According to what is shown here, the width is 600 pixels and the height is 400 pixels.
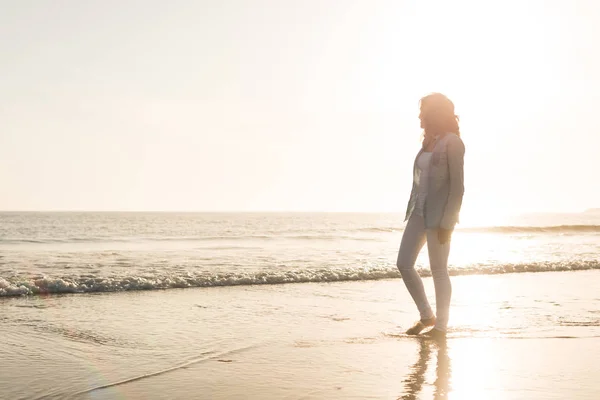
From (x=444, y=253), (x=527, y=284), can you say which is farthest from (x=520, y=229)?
(x=444, y=253)

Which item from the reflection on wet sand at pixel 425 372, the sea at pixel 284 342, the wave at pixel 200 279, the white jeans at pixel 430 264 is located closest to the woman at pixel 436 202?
the white jeans at pixel 430 264

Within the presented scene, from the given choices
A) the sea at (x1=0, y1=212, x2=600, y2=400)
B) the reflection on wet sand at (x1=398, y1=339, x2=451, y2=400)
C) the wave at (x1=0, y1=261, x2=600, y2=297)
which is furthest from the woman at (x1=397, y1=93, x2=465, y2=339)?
the wave at (x1=0, y1=261, x2=600, y2=297)

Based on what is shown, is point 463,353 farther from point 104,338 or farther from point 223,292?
point 223,292

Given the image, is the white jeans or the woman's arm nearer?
the woman's arm

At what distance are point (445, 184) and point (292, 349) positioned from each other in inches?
76.0

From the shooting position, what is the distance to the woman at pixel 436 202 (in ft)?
16.9

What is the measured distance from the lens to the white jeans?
5246mm

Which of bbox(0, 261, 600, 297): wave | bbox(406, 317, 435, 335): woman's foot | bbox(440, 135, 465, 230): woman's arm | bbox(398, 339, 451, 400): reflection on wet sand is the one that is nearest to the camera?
bbox(398, 339, 451, 400): reflection on wet sand

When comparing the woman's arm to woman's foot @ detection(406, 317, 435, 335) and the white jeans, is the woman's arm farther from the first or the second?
woman's foot @ detection(406, 317, 435, 335)

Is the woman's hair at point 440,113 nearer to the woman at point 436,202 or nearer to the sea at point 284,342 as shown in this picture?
the woman at point 436,202

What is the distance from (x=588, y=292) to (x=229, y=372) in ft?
22.9

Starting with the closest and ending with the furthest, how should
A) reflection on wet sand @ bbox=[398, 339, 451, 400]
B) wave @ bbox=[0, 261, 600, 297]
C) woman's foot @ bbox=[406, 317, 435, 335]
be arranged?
reflection on wet sand @ bbox=[398, 339, 451, 400] → woman's foot @ bbox=[406, 317, 435, 335] → wave @ bbox=[0, 261, 600, 297]

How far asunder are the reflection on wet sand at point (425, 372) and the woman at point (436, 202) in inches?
18.3

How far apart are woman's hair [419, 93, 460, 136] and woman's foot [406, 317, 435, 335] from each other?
66.8 inches
